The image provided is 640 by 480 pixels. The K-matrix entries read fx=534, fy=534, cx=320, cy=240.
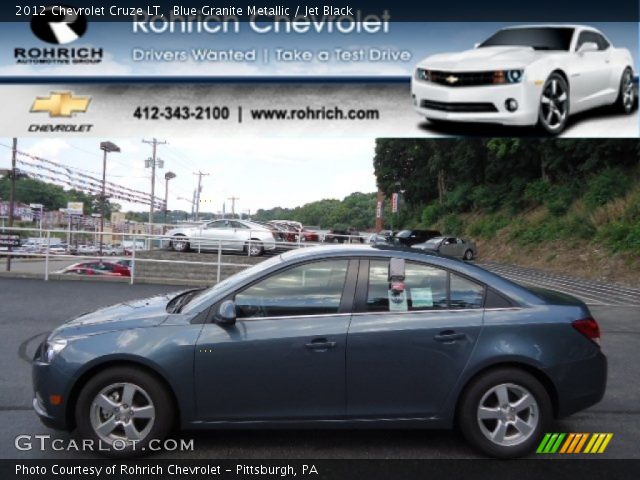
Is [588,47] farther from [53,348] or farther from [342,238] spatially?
[342,238]

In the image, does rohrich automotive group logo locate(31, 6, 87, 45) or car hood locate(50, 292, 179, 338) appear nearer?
car hood locate(50, 292, 179, 338)

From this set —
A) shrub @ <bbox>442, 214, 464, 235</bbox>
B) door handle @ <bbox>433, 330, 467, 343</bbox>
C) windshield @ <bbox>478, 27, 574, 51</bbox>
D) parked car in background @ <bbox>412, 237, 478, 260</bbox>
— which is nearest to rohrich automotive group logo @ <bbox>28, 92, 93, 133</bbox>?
windshield @ <bbox>478, 27, 574, 51</bbox>

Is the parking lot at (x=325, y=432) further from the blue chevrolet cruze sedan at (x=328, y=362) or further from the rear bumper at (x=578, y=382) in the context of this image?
the rear bumper at (x=578, y=382)

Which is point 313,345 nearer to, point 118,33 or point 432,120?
point 432,120

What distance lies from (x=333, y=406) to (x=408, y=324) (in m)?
0.77

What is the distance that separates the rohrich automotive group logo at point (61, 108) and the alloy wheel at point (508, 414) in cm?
1238

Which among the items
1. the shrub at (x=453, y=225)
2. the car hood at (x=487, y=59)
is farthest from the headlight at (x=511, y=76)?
the shrub at (x=453, y=225)

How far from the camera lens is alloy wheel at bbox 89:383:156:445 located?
3.61 m

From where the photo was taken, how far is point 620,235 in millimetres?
20516

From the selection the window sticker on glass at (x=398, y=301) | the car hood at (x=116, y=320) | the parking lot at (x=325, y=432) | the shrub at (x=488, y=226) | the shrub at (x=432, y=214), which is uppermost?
the shrub at (x=432, y=214)

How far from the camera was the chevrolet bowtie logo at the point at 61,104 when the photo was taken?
13.1 m

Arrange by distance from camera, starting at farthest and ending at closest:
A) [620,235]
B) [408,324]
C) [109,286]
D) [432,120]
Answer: [620,235]
[109,286]
[432,120]
[408,324]

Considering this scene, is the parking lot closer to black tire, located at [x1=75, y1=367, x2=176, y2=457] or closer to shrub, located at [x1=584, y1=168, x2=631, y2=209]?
black tire, located at [x1=75, y1=367, x2=176, y2=457]

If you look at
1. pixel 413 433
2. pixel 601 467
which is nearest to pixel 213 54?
pixel 413 433
